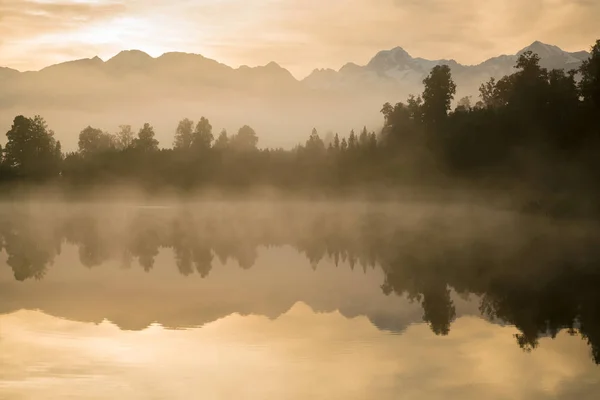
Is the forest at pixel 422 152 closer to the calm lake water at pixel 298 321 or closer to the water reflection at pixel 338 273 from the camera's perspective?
the water reflection at pixel 338 273

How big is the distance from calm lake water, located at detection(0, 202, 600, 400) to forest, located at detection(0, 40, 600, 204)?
4589 centimetres

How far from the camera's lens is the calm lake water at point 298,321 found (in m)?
17.2

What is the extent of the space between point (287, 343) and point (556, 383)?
24.0 feet

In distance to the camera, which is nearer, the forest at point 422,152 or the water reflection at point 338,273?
the water reflection at point 338,273

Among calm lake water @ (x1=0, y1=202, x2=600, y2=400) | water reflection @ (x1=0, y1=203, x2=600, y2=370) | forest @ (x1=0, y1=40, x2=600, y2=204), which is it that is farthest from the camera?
forest @ (x1=0, y1=40, x2=600, y2=204)

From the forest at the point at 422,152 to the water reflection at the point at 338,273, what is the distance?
29418 mm

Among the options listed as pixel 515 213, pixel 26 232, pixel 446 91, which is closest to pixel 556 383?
pixel 26 232

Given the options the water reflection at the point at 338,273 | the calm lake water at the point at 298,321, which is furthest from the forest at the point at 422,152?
the calm lake water at the point at 298,321

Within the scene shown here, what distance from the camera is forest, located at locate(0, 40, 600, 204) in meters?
91.2

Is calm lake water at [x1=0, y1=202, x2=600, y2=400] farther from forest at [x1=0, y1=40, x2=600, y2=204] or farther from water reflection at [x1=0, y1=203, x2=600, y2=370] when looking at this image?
forest at [x1=0, y1=40, x2=600, y2=204]

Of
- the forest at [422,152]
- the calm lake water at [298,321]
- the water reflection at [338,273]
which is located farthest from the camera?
the forest at [422,152]

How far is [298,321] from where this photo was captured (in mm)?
24328

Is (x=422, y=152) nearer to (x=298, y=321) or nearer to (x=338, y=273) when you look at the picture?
(x=338, y=273)

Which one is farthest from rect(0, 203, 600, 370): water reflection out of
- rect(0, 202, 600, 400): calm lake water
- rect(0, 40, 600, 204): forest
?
rect(0, 40, 600, 204): forest
